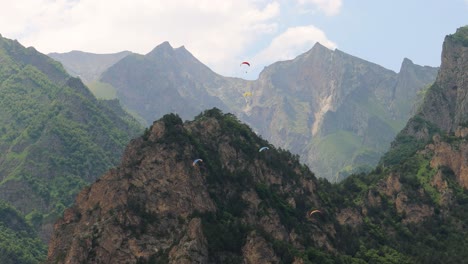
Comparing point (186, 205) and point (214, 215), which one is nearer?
point (186, 205)

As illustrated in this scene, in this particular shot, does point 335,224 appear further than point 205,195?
Yes

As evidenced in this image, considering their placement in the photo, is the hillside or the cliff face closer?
the cliff face

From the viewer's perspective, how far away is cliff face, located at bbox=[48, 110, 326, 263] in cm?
12912

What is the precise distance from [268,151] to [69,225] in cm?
6597

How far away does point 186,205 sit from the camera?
14262 cm

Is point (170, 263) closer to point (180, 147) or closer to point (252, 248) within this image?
point (252, 248)

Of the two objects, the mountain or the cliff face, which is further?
the mountain

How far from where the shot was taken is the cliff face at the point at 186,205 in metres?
129

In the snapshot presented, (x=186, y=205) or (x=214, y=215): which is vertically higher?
(x=214, y=215)

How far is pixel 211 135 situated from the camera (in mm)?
183625

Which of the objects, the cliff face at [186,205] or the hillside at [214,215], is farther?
the hillside at [214,215]

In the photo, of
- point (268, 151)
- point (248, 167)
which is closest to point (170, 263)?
point (248, 167)

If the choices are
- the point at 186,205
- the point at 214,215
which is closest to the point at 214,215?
the point at 214,215

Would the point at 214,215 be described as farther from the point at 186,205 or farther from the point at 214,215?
the point at 186,205
